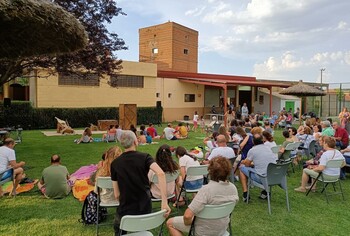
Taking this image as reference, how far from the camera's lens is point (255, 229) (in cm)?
432

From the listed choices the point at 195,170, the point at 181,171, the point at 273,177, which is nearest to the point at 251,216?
the point at 273,177

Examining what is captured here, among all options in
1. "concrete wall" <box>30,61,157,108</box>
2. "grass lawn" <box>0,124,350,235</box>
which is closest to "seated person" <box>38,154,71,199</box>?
"grass lawn" <box>0,124,350,235</box>

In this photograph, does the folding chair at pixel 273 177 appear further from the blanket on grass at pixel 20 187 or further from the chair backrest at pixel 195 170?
the blanket on grass at pixel 20 187

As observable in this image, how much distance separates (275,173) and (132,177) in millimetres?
3034

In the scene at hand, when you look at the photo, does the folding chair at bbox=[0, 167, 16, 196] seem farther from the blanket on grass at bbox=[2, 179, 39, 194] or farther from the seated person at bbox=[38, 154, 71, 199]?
the seated person at bbox=[38, 154, 71, 199]

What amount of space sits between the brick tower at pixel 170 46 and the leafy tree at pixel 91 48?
Answer: 84.8 ft

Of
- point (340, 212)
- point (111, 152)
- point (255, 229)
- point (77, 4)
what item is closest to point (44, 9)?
point (111, 152)

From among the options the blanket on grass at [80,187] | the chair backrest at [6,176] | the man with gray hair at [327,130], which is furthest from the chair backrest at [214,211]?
the man with gray hair at [327,130]

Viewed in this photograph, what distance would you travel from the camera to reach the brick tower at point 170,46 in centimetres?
3819

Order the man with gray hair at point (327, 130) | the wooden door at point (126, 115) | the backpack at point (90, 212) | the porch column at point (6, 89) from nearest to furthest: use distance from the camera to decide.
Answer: the backpack at point (90, 212) → the man with gray hair at point (327, 130) → the wooden door at point (126, 115) → the porch column at point (6, 89)

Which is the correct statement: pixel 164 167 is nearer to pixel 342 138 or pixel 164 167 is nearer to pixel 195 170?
pixel 195 170

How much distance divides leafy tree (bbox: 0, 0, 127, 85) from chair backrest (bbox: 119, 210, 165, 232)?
8.16m

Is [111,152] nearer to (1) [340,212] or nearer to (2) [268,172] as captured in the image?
(2) [268,172]

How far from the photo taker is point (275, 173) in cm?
506
